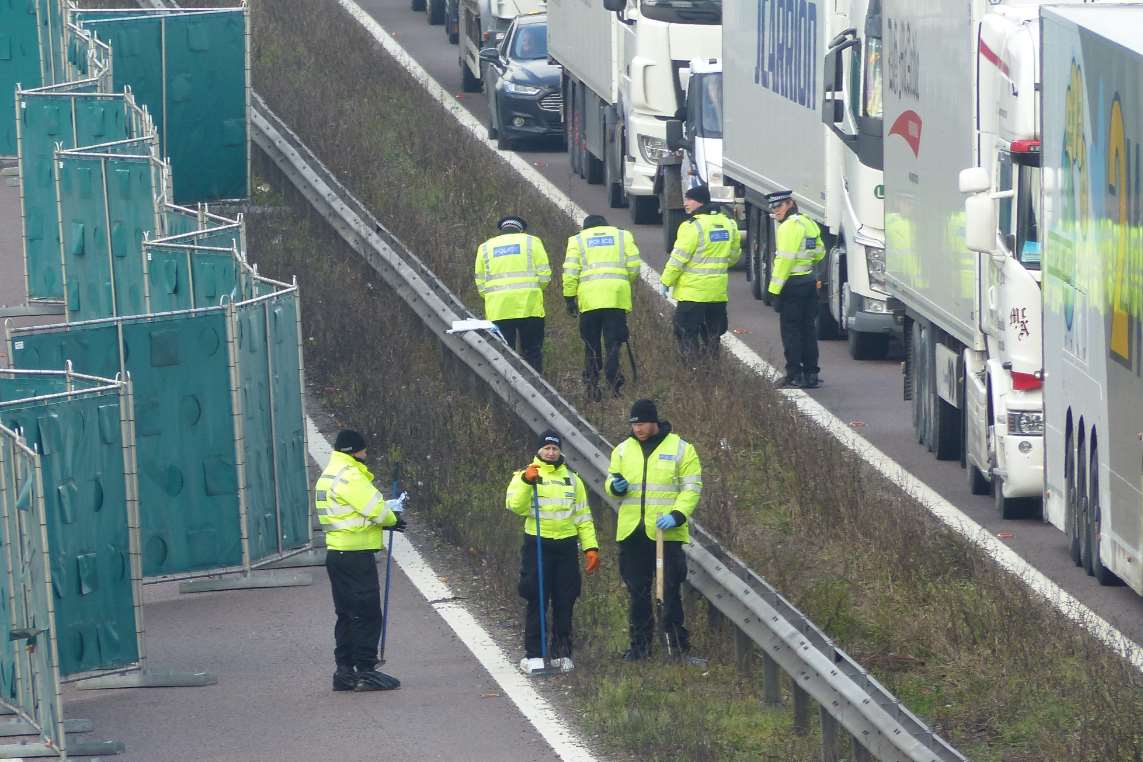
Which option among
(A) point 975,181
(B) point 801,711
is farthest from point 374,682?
(A) point 975,181

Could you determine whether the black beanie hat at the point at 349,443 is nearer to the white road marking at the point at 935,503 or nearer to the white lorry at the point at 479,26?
the white road marking at the point at 935,503

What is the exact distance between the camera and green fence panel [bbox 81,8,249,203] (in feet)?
89.9

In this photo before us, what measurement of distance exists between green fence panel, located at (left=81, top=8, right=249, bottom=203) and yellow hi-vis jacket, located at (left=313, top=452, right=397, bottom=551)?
48.2 feet

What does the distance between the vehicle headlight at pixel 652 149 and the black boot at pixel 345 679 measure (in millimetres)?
16579

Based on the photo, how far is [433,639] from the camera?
14.1 metres

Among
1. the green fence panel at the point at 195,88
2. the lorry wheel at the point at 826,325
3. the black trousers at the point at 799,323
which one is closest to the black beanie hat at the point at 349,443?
the black trousers at the point at 799,323

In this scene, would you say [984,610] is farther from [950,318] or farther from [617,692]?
[950,318]

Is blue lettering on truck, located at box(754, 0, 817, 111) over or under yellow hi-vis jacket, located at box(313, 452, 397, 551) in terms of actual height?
over

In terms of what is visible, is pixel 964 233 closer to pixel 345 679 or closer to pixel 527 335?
pixel 527 335

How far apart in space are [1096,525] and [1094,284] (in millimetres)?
1427

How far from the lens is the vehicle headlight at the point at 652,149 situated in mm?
29188

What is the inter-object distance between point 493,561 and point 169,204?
564cm

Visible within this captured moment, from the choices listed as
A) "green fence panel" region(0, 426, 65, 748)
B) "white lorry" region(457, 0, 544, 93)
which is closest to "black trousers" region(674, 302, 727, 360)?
"green fence panel" region(0, 426, 65, 748)

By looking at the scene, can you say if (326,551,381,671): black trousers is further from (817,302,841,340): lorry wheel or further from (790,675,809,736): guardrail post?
(817,302,841,340): lorry wheel
